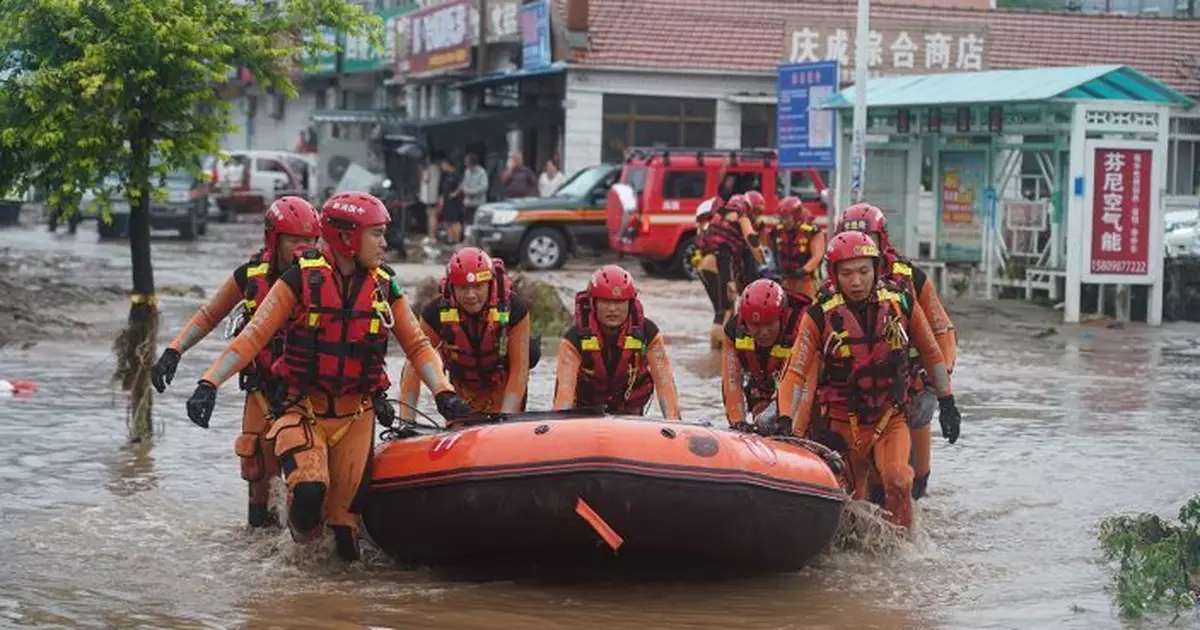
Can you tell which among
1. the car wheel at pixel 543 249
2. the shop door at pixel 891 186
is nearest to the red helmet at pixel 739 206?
the shop door at pixel 891 186

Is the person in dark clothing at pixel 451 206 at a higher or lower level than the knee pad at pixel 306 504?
higher

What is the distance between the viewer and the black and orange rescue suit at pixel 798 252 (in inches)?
634

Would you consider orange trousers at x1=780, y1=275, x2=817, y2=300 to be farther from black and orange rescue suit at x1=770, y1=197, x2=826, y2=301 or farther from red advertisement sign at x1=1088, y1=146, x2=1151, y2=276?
red advertisement sign at x1=1088, y1=146, x2=1151, y2=276

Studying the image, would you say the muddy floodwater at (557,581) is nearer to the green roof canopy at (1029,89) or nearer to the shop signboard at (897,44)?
the green roof canopy at (1029,89)

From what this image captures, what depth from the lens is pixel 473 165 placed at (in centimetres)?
3650

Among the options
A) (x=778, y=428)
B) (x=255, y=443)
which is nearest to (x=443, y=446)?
(x=255, y=443)

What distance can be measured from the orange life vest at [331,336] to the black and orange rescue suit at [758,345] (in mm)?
2071

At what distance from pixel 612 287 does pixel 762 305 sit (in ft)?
2.67

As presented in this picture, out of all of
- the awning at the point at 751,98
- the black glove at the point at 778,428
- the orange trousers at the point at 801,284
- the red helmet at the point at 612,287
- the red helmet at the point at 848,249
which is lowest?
the black glove at the point at 778,428

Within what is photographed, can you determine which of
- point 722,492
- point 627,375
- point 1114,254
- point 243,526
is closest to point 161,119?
point 243,526

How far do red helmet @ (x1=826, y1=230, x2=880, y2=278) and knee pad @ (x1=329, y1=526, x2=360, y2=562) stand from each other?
95.2 inches

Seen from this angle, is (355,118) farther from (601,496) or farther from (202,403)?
(601,496)

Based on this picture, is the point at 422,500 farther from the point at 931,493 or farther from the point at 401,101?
the point at 401,101

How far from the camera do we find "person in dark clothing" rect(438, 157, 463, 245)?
35.8m
